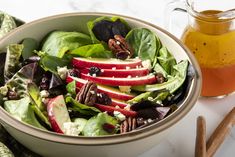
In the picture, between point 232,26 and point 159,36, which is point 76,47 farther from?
point 232,26

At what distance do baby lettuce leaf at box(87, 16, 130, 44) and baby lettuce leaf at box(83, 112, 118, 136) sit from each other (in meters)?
0.26

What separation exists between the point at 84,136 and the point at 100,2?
2.47 ft

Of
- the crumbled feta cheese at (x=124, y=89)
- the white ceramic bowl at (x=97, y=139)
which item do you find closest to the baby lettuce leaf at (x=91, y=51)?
the crumbled feta cheese at (x=124, y=89)

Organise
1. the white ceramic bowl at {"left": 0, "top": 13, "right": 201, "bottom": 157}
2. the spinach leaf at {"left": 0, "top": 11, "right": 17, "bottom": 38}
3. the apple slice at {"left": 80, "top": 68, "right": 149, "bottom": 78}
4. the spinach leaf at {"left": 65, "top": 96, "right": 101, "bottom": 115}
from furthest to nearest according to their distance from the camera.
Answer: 1. the spinach leaf at {"left": 0, "top": 11, "right": 17, "bottom": 38}
2. the apple slice at {"left": 80, "top": 68, "right": 149, "bottom": 78}
3. the spinach leaf at {"left": 65, "top": 96, "right": 101, "bottom": 115}
4. the white ceramic bowl at {"left": 0, "top": 13, "right": 201, "bottom": 157}

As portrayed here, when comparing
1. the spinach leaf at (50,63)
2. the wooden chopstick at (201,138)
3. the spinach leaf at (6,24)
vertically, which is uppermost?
the spinach leaf at (6,24)

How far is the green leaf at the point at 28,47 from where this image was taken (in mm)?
1114

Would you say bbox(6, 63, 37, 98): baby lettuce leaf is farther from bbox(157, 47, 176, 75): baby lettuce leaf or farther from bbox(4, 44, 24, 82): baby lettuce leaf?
bbox(157, 47, 176, 75): baby lettuce leaf

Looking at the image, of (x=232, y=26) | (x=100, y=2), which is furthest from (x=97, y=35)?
(x=100, y=2)

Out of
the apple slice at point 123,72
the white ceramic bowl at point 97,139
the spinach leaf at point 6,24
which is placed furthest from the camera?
the spinach leaf at point 6,24

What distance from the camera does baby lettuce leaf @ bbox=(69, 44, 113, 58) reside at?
1.11m

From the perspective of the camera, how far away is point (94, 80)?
1.05 meters

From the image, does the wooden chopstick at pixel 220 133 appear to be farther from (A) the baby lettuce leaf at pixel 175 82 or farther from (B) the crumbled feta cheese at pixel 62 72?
(B) the crumbled feta cheese at pixel 62 72

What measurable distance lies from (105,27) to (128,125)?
30 centimetres

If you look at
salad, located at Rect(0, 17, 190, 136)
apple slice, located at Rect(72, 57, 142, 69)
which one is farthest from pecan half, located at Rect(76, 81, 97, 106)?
apple slice, located at Rect(72, 57, 142, 69)
